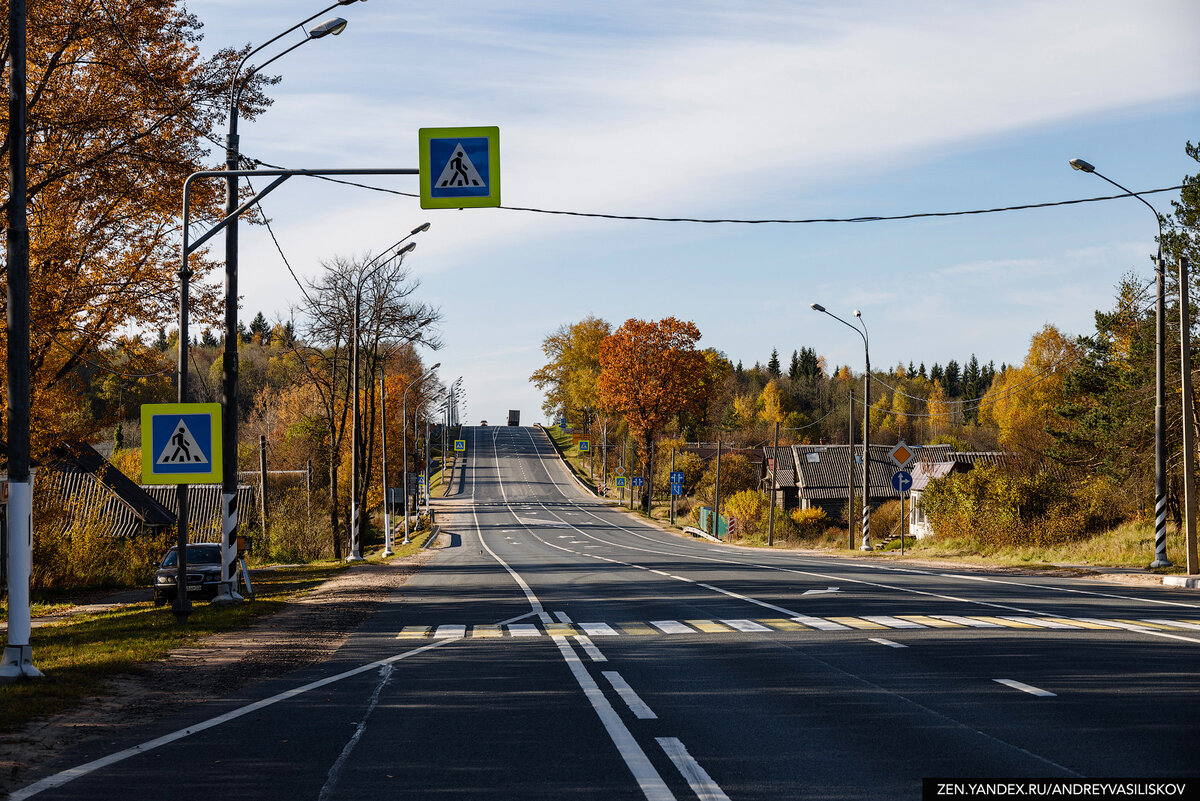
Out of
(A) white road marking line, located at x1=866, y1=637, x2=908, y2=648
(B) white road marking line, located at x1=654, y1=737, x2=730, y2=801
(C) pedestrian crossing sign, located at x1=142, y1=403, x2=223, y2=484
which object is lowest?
(A) white road marking line, located at x1=866, y1=637, x2=908, y2=648

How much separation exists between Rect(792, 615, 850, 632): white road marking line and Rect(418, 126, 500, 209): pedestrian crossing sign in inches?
300

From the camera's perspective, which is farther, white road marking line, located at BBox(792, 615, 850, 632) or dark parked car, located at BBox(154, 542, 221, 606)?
dark parked car, located at BBox(154, 542, 221, 606)

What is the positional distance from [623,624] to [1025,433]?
41335 millimetres

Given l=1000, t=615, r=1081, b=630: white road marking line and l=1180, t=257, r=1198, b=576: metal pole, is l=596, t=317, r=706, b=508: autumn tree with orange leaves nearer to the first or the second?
l=1180, t=257, r=1198, b=576: metal pole

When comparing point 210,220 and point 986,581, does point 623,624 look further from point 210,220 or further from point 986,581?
point 210,220

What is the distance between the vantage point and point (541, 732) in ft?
26.6

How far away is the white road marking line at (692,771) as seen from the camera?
6180 mm

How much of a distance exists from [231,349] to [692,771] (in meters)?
17.0

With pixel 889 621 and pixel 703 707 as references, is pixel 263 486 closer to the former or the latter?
pixel 889 621

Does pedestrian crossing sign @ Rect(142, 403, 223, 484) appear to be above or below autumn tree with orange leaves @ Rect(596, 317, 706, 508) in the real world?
below

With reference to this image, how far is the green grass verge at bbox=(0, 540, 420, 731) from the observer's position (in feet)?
31.9

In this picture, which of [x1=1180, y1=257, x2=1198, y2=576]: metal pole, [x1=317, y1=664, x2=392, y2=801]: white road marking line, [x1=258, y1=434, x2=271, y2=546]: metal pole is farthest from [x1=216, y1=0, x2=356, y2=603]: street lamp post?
[x1=258, y1=434, x2=271, y2=546]: metal pole

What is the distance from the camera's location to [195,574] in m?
26.0

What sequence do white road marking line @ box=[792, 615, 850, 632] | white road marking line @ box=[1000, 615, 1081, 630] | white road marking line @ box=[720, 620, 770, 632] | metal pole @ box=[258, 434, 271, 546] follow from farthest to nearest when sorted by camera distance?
metal pole @ box=[258, 434, 271, 546] → white road marking line @ box=[720, 620, 770, 632] → white road marking line @ box=[792, 615, 850, 632] → white road marking line @ box=[1000, 615, 1081, 630]
